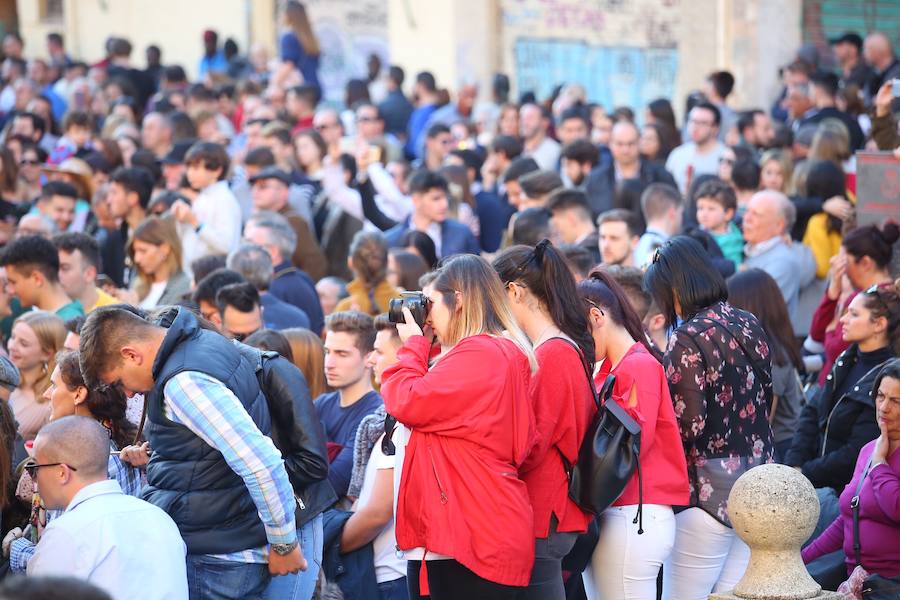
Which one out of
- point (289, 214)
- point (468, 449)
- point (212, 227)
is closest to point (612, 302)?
point (468, 449)

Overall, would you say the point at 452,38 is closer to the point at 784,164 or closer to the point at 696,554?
the point at 784,164

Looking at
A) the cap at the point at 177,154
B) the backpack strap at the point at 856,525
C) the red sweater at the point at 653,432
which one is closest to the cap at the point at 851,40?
the cap at the point at 177,154

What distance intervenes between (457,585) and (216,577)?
0.95 meters

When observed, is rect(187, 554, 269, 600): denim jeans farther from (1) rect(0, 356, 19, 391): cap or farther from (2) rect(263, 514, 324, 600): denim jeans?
(1) rect(0, 356, 19, 391): cap

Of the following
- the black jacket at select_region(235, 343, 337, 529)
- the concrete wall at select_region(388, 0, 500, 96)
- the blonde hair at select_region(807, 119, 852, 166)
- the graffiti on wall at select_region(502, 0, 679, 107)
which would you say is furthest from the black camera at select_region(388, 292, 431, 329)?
the concrete wall at select_region(388, 0, 500, 96)

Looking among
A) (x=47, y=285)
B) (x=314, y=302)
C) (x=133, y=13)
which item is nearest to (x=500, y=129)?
(x=314, y=302)

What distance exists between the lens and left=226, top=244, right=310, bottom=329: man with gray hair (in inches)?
317

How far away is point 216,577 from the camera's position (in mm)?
5145

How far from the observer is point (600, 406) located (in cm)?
513

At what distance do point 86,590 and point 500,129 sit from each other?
42.5 ft

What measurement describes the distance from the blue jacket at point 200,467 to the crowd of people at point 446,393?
0.4 inches

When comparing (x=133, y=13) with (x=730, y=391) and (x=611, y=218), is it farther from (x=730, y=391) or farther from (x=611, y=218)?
(x=730, y=391)

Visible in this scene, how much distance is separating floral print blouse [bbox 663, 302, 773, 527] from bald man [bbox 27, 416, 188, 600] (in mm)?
2053

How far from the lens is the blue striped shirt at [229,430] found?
480 cm
